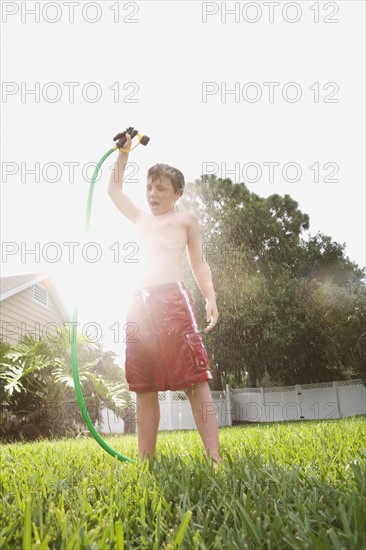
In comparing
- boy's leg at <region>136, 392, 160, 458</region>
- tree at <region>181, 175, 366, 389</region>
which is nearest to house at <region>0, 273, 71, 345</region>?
tree at <region>181, 175, 366, 389</region>

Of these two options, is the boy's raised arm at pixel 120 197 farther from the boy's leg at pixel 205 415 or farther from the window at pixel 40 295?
the window at pixel 40 295

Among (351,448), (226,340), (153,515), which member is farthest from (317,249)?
(153,515)

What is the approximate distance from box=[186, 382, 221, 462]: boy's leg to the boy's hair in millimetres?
1171

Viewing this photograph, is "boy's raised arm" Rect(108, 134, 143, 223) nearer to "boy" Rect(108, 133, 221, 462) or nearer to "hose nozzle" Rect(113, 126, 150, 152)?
"boy" Rect(108, 133, 221, 462)

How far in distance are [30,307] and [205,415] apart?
40.3 ft

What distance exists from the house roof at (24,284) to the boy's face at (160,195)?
32.8 feet

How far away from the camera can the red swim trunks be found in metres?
2.19

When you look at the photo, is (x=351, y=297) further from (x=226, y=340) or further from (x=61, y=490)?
(x=61, y=490)

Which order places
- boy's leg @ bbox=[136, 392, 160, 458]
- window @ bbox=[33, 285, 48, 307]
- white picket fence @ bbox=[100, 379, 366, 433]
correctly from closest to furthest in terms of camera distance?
boy's leg @ bbox=[136, 392, 160, 458]
window @ bbox=[33, 285, 48, 307]
white picket fence @ bbox=[100, 379, 366, 433]

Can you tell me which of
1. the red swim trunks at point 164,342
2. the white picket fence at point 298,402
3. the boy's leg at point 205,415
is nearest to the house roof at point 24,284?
the white picket fence at point 298,402

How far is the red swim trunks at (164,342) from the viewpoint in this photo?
7.17ft

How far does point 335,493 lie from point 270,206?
18.6 m

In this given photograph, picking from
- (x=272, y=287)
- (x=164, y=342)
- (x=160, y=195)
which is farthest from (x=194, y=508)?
(x=272, y=287)

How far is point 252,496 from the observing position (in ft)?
4.28
